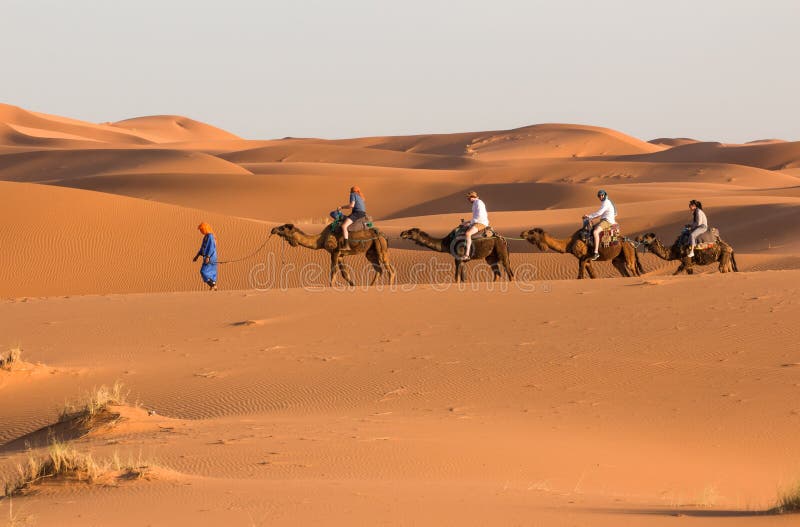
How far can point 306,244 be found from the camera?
2166cm

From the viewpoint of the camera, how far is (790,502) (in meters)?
7.47

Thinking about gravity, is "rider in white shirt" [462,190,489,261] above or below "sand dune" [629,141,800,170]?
above

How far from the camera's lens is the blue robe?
2150 centimetres

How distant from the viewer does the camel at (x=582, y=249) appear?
21.4 m

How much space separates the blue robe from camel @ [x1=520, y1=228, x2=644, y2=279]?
5.60 metres

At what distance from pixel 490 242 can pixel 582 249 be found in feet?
5.62

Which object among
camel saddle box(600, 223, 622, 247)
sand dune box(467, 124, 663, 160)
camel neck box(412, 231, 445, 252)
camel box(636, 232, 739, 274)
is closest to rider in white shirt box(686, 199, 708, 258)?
camel box(636, 232, 739, 274)

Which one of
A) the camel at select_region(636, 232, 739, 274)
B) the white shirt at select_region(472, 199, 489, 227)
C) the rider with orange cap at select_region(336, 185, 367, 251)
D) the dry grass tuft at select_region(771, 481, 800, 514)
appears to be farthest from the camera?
the camel at select_region(636, 232, 739, 274)

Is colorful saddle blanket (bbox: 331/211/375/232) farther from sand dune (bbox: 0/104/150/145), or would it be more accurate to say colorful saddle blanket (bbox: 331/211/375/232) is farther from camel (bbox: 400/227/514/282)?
sand dune (bbox: 0/104/150/145)

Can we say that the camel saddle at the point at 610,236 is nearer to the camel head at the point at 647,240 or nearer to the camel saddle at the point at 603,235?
the camel saddle at the point at 603,235

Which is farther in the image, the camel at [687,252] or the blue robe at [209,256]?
the camel at [687,252]

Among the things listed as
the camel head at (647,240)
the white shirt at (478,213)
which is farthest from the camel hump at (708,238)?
the white shirt at (478,213)

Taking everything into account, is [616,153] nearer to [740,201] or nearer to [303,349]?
[740,201]

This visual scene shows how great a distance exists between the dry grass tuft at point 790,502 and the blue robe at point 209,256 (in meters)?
15.2
